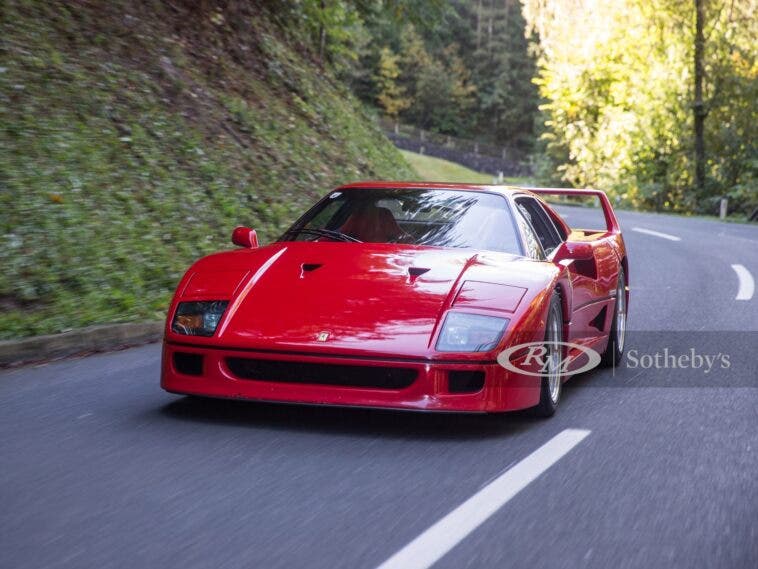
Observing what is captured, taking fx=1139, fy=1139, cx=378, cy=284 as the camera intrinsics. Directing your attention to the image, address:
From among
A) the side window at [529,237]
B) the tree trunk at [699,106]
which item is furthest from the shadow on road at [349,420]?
the tree trunk at [699,106]

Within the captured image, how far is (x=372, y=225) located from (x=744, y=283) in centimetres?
835

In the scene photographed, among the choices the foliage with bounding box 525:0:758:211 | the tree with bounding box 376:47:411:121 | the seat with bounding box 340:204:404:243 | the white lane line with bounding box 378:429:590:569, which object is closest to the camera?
the white lane line with bounding box 378:429:590:569

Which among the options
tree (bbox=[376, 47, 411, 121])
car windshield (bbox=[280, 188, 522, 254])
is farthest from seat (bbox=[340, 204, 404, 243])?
tree (bbox=[376, 47, 411, 121])

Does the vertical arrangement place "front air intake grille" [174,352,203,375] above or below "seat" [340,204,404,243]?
below

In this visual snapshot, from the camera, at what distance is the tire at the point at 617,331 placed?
25.3ft

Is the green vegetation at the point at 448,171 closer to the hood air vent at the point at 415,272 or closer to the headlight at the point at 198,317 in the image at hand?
the hood air vent at the point at 415,272

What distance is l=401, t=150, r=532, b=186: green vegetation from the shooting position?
234 feet

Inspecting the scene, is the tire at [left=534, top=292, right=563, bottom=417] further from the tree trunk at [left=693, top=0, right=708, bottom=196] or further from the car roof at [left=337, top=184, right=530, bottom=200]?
the tree trunk at [left=693, top=0, right=708, bottom=196]

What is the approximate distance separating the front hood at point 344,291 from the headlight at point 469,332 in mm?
64

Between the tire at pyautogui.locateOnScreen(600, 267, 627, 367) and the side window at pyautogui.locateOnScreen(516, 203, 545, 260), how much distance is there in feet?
4.56

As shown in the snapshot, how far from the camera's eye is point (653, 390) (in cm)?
683

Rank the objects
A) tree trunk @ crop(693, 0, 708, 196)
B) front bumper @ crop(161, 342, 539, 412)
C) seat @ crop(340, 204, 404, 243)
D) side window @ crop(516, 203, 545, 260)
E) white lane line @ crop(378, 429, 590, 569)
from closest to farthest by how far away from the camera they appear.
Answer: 1. white lane line @ crop(378, 429, 590, 569)
2. front bumper @ crop(161, 342, 539, 412)
3. side window @ crop(516, 203, 545, 260)
4. seat @ crop(340, 204, 404, 243)
5. tree trunk @ crop(693, 0, 708, 196)

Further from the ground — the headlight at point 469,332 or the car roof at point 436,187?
the car roof at point 436,187

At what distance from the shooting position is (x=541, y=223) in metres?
7.07
